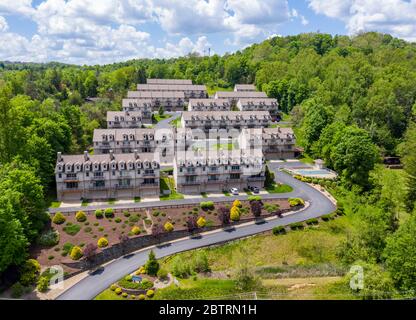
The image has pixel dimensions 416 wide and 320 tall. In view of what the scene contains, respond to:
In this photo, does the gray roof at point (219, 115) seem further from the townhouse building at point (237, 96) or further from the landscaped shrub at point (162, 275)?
the landscaped shrub at point (162, 275)

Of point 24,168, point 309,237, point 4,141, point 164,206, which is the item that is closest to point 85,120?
point 4,141

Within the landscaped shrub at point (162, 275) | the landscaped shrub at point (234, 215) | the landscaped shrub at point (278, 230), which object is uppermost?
the landscaped shrub at point (234, 215)

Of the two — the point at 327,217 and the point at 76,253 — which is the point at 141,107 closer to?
the point at 76,253

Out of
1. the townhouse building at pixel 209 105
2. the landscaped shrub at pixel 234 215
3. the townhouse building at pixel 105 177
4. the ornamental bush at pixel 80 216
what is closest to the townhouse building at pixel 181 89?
the townhouse building at pixel 209 105

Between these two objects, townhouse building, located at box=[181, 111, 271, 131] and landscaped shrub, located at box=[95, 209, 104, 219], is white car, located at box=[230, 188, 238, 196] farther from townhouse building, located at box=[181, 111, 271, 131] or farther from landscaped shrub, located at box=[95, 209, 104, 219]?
townhouse building, located at box=[181, 111, 271, 131]

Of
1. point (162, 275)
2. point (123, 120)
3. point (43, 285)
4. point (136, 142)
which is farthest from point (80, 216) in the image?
point (123, 120)

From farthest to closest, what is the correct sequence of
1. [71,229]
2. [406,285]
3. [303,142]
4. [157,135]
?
[303,142] < [157,135] < [71,229] < [406,285]

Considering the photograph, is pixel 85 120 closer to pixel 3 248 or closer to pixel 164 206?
pixel 164 206
